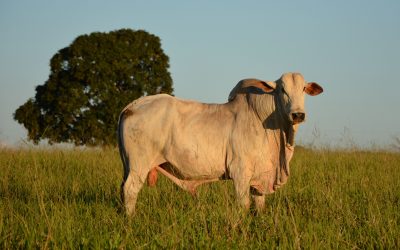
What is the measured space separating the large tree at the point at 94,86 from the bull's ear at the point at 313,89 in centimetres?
2013

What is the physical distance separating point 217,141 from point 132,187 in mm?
1227

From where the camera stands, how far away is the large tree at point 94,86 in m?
27.3

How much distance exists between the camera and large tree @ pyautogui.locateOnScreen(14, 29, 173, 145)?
89.6 ft

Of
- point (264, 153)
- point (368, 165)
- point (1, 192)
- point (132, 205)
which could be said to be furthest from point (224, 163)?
point (368, 165)

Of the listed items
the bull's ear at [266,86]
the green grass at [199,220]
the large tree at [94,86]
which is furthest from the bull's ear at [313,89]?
the large tree at [94,86]

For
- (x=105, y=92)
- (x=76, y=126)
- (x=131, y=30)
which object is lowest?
(x=76, y=126)

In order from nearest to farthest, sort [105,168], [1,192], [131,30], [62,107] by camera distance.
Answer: [1,192] < [105,168] < [62,107] < [131,30]

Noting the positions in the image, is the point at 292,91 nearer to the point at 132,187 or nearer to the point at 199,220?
the point at 199,220

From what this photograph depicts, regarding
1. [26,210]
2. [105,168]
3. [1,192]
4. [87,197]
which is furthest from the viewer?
[105,168]

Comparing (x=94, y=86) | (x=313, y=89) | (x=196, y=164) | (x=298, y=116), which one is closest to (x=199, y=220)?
(x=196, y=164)

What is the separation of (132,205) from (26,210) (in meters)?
1.32

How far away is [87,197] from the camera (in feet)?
26.0

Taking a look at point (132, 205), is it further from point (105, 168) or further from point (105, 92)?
point (105, 92)

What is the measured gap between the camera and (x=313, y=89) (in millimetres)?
7035
